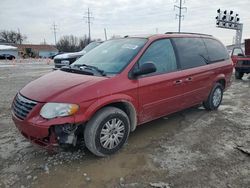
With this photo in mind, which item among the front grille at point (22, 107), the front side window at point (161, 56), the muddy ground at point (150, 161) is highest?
the front side window at point (161, 56)

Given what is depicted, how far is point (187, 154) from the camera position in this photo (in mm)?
3693

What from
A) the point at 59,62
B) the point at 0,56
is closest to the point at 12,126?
the point at 59,62

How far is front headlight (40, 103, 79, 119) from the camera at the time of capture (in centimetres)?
311

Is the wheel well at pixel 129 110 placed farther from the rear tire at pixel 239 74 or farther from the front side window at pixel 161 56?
the rear tire at pixel 239 74

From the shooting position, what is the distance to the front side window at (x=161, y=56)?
13.4ft

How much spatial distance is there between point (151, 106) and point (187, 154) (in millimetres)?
940

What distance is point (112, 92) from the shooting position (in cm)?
348

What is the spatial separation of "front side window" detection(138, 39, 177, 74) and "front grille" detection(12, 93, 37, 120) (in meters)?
1.72

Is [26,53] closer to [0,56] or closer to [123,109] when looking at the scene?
[0,56]

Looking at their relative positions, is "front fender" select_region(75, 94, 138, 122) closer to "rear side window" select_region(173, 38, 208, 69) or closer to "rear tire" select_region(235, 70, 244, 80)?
"rear side window" select_region(173, 38, 208, 69)

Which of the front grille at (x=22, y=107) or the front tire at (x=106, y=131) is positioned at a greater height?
the front grille at (x=22, y=107)

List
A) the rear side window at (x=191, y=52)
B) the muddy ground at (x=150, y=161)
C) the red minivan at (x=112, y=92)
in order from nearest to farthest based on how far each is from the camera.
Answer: the muddy ground at (x=150, y=161) → the red minivan at (x=112, y=92) → the rear side window at (x=191, y=52)

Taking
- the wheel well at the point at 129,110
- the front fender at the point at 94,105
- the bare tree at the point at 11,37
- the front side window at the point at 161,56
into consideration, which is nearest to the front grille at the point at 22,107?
the front fender at the point at 94,105

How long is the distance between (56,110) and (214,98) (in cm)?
401
